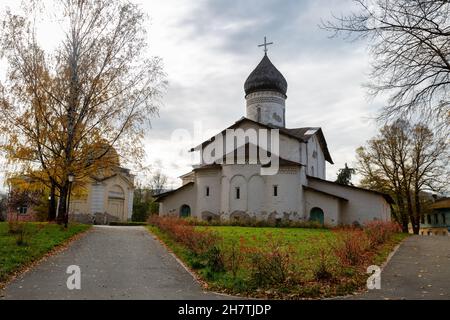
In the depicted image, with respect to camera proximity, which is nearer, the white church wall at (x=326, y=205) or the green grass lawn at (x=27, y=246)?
the green grass lawn at (x=27, y=246)

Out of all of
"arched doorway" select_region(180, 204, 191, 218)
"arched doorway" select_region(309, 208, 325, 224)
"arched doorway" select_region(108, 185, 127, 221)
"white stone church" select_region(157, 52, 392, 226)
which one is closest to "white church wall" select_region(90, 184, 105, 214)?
"arched doorway" select_region(108, 185, 127, 221)

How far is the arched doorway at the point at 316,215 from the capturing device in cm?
2941

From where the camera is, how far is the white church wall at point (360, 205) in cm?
2956

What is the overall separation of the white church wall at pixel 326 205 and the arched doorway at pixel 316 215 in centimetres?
22

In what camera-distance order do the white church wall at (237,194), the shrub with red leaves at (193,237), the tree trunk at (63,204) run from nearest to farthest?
the shrub with red leaves at (193,237) < the tree trunk at (63,204) < the white church wall at (237,194)

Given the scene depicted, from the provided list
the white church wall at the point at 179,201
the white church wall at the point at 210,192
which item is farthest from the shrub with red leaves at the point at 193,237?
the white church wall at the point at 179,201

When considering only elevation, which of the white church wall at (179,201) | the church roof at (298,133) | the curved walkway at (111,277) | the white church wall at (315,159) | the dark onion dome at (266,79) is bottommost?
the curved walkway at (111,277)

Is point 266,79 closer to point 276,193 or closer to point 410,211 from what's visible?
point 276,193

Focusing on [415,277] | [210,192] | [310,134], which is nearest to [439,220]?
[310,134]

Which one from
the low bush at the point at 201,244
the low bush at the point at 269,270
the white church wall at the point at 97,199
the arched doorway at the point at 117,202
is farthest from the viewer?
the arched doorway at the point at 117,202

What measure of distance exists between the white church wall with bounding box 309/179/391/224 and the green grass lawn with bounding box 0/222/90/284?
20.1 metres

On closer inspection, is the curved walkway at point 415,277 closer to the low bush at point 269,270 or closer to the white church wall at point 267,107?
the low bush at point 269,270

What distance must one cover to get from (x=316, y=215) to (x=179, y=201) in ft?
38.1

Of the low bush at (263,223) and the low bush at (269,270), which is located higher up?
the low bush at (263,223)
